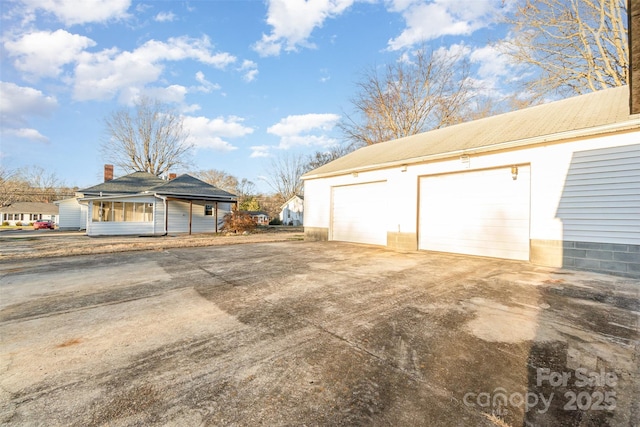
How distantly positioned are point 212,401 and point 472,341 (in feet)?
7.60

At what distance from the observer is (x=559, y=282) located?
459cm

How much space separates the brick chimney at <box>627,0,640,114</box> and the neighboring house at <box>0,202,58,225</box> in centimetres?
5822

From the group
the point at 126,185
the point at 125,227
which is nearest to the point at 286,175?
the point at 126,185

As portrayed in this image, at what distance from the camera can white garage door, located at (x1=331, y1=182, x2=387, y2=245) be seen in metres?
9.48

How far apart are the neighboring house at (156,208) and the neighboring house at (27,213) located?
122ft

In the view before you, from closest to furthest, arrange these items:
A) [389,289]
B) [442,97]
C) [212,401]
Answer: [212,401]
[389,289]
[442,97]

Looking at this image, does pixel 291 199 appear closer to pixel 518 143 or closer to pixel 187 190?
pixel 187 190

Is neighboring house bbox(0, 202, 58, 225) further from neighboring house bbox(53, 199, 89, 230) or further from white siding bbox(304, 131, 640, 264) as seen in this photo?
white siding bbox(304, 131, 640, 264)

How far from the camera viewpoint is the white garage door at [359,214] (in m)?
9.48

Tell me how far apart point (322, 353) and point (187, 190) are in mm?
16646

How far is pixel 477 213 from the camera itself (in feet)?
23.6

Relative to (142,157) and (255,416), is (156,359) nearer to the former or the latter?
(255,416)

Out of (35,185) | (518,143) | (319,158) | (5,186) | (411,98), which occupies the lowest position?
(518,143)

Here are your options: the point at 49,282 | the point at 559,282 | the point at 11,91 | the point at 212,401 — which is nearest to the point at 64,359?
the point at 212,401
